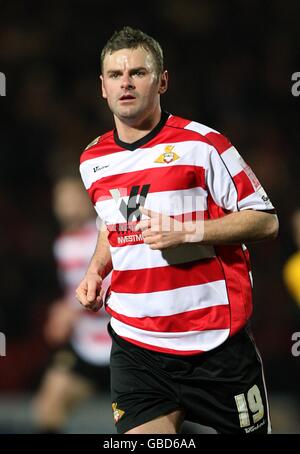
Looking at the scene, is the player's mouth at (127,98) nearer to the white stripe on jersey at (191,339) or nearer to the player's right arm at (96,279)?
the player's right arm at (96,279)

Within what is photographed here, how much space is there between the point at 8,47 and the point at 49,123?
0.70m

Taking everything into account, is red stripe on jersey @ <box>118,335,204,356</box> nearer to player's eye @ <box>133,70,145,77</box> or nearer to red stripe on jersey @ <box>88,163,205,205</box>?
red stripe on jersey @ <box>88,163,205,205</box>

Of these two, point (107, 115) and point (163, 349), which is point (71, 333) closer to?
point (107, 115)

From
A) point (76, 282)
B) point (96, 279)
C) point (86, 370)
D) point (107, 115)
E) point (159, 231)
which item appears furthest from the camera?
point (107, 115)

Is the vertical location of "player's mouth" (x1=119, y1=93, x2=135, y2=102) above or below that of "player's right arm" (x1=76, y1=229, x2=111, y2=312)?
above

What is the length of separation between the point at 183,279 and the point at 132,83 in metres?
0.68

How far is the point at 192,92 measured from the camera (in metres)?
5.23

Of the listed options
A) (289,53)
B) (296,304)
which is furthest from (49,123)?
(296,304)

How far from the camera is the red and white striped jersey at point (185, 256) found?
9.19ft

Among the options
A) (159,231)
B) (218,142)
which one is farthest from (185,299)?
(218,142)

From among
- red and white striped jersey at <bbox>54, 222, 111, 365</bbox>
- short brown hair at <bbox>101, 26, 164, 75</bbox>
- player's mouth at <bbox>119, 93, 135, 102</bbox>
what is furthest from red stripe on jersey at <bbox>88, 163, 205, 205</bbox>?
red and white striped jersey at <bbox>54, 222, 111, 365</bbox>

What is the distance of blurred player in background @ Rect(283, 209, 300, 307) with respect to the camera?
470 cm

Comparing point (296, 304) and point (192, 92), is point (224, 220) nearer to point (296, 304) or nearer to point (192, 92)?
point (296, 304)

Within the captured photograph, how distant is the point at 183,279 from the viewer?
2.81 m
